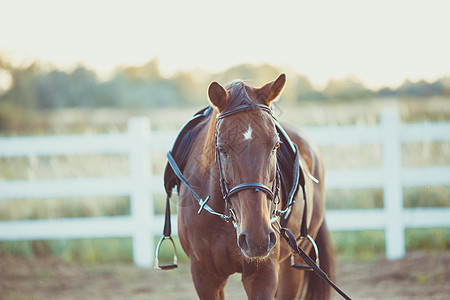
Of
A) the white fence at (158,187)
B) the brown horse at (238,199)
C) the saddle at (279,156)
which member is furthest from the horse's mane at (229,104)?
the white fence at (158,187)

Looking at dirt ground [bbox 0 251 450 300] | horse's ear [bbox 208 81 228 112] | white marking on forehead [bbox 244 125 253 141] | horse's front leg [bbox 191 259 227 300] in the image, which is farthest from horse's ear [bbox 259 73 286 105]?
dirt ground [bbox 0 251 450 300]

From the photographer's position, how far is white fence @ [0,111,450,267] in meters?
5.56

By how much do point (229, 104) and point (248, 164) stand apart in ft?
1.15

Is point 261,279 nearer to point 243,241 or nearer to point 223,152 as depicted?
point 243,241

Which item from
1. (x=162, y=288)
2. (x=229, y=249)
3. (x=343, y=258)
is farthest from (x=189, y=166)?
(x=343, y=258)

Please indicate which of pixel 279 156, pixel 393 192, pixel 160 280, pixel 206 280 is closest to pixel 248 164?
pixel 279 156

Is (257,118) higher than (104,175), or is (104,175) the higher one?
(257,118)

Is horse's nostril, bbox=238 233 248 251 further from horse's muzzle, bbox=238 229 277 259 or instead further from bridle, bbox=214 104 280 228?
bridle, bbox=214 104 280 228

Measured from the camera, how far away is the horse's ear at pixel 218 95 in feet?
6.73

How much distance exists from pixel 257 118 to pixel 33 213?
5.46 meters

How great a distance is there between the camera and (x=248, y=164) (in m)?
1.85

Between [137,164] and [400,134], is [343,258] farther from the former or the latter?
[137,164]

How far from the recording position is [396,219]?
5570 millimetres

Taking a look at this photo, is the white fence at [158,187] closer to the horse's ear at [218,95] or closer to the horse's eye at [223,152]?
the horse's ear at [218,95]
